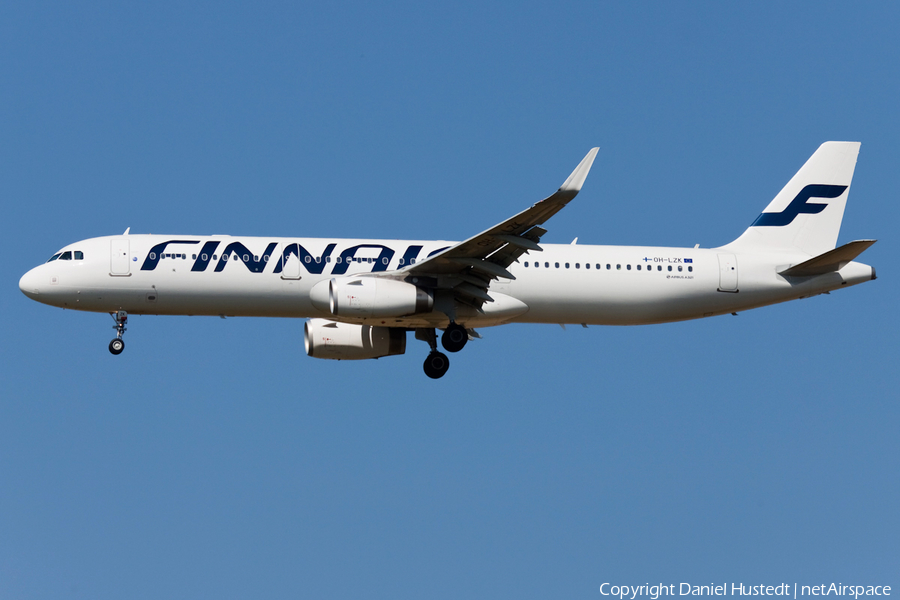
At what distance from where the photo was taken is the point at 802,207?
3772cm

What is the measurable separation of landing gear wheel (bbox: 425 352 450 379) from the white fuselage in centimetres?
118

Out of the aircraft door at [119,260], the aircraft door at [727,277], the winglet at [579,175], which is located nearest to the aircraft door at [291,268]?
the aircraft door at [119,260]

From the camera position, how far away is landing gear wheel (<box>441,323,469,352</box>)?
33219 mm

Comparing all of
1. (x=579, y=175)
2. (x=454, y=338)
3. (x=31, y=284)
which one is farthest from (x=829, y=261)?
(x=31, y=284)

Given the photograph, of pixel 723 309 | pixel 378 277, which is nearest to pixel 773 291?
pixel 723 309

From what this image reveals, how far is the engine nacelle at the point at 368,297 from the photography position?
30.8 metres

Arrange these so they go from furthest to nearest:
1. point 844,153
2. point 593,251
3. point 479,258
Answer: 1. point 844,153
2. point 593,251
3. point 479,258

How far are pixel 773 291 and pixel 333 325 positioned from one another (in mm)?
14476

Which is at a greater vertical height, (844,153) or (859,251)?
(844,153)

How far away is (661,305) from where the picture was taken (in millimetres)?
34719

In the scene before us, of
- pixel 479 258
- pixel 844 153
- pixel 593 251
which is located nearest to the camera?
pixel 479 258

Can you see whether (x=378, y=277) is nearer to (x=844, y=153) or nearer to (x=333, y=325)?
(x=333, y=325)

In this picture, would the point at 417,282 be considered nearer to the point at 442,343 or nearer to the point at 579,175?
the point at 442,343

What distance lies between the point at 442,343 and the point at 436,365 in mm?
1211
